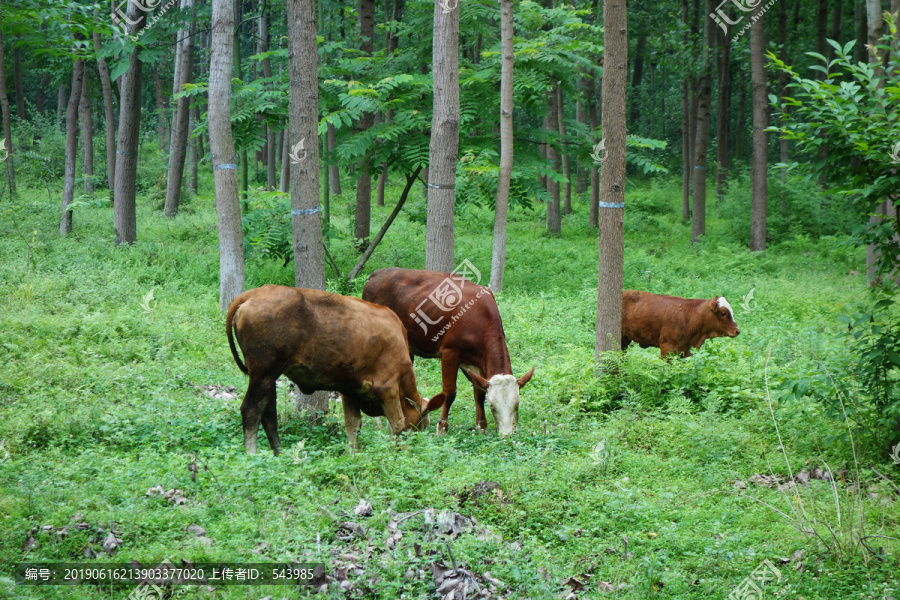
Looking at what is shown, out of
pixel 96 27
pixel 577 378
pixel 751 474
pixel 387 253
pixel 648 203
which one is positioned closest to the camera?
pixel 751 474

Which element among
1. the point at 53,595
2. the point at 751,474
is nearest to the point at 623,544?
the point at 751,474

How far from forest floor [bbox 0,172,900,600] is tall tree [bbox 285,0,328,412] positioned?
1.76 meters

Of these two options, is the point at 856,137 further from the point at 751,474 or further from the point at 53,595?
the point at 53,595

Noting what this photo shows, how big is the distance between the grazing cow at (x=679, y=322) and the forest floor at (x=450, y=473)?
348 mm

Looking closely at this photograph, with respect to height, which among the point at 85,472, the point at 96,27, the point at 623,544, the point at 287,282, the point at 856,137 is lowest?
the point at 623,544

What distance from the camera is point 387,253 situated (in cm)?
1955

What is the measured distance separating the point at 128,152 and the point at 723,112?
21.8m

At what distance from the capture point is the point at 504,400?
842 cm

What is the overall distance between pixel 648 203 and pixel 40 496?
28.6 metres
